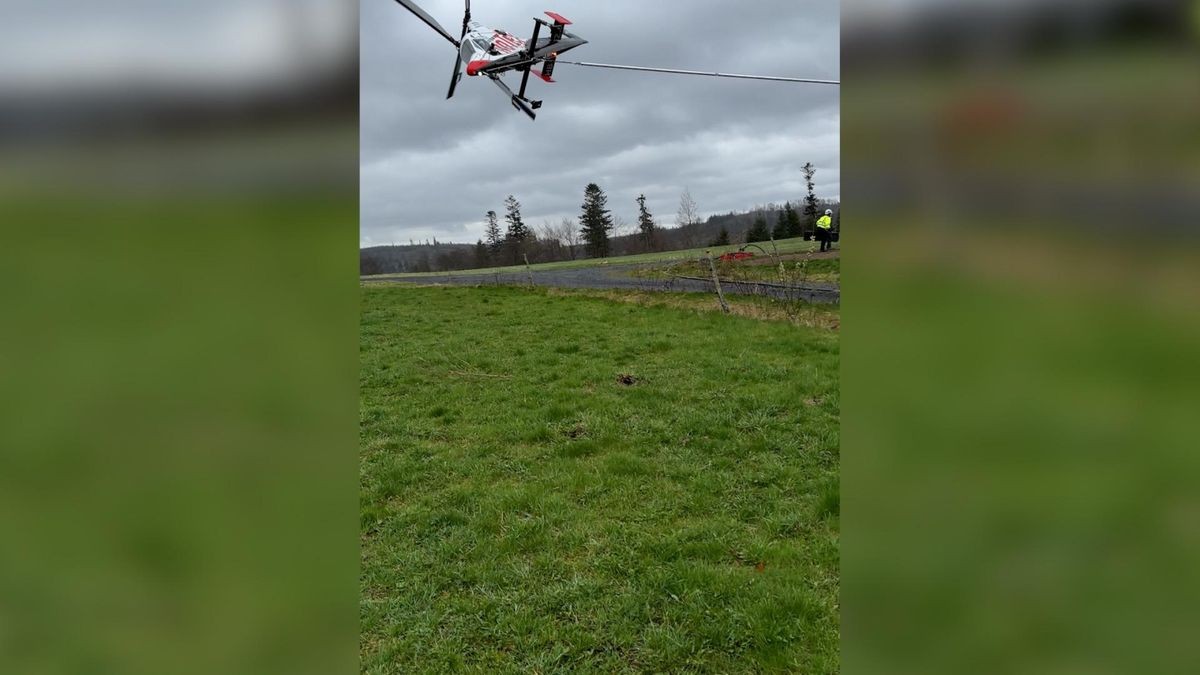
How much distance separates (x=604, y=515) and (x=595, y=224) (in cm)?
5328

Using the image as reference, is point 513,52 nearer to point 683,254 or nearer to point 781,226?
point 781,226

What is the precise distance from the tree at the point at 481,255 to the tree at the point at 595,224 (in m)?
8.15

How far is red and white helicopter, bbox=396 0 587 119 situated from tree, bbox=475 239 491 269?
36123 millimetres

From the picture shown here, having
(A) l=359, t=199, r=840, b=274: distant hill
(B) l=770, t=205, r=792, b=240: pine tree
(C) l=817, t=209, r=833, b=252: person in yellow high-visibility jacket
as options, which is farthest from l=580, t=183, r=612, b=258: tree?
(C) l=817, t=209, r=833, b=252: person in yellow high-visibility jacket

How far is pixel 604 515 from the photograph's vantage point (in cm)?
489
